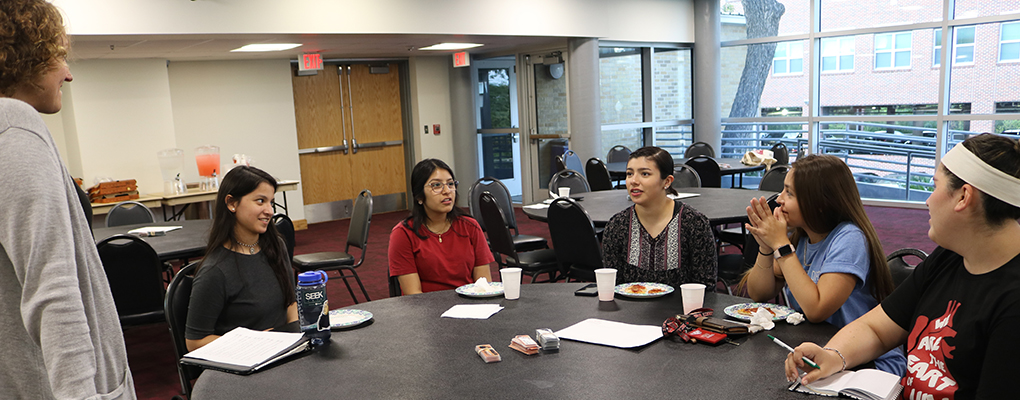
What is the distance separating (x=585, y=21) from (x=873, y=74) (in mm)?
3799

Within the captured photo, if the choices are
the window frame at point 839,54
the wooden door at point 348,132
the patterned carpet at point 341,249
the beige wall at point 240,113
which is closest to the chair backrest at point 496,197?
the patterned carpet at point 341,249

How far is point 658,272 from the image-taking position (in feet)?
9.77

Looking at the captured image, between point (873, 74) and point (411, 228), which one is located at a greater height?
point (873, 74)

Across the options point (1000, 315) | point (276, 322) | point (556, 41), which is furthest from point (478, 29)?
point (1000, 315)

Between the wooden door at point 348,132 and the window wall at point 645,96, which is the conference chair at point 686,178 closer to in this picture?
the window wall at point 645,96

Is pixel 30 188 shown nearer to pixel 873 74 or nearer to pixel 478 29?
pixel 478 29

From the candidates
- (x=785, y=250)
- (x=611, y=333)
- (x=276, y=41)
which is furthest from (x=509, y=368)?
(x=276, y=41)

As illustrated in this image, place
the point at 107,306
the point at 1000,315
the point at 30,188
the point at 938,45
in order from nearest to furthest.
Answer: the point at 30,188
the point at 107,306
the point at 1000,315
the point at 938,45

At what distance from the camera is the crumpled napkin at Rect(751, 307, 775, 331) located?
6.42ft

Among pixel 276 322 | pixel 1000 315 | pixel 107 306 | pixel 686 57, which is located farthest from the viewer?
pixel 686 57

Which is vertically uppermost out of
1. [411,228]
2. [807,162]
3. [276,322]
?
[807,162]

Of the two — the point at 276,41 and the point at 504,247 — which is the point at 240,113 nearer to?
the point at 276,41

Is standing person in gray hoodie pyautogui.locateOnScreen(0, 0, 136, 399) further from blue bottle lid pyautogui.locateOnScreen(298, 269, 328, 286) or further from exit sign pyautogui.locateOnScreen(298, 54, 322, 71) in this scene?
exit sign pyautogui.locateOnScreen(298, 54, 322, 71)

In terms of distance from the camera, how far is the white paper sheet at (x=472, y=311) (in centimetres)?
224
